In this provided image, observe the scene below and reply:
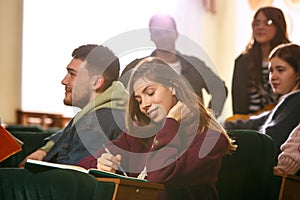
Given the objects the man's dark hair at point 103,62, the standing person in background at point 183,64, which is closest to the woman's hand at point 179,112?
the man's dark hair at point 103,62

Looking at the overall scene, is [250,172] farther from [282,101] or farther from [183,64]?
[183,64]

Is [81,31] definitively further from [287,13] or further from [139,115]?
[139,115]

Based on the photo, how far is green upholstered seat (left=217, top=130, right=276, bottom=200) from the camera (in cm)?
352

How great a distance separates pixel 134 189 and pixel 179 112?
1.29 ft

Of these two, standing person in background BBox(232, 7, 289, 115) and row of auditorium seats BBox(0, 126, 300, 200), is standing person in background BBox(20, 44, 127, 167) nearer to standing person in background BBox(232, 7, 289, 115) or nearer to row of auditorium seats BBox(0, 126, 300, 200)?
row of auditorium seats BBox(0, 126, 300, 200)

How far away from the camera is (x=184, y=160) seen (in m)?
2.82

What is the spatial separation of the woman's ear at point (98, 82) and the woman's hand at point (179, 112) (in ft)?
1.84

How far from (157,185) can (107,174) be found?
18cm

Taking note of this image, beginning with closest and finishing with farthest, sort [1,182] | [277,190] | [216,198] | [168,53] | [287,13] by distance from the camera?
[1,182] < [216,198] < [277,190] < [168,53] < [287,13]

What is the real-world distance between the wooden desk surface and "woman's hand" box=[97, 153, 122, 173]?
358 millimetres

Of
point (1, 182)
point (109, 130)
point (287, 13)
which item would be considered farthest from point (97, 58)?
point (287, 13)

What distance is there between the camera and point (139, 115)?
10.1 ft

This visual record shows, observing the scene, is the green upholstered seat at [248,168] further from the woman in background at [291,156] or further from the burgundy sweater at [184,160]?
the burgundy sweater at [184,160]

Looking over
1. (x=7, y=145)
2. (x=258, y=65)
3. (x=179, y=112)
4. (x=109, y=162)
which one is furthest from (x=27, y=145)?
(x=258, y=65)
